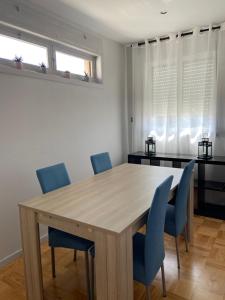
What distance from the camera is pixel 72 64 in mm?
3127

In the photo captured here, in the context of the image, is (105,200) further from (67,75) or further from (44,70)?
(67,75)

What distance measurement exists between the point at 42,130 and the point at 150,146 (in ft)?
5.79

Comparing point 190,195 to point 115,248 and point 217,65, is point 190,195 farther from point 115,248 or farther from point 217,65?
point 217,65

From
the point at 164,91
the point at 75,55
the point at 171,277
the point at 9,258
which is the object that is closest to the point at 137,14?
the point at 75,55

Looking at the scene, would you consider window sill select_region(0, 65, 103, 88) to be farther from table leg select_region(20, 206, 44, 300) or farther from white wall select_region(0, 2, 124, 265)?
table leg select_region(20, 206, 44, 300)

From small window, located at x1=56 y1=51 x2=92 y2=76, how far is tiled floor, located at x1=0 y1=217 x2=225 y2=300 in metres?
2.16

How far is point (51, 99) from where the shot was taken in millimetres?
2645

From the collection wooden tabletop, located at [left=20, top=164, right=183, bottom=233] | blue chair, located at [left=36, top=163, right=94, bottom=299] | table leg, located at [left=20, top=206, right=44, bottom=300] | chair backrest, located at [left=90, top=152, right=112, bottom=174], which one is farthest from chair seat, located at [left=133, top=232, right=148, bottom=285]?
chair backrest, located at [left=90, top=152, right=112, bottom=174]

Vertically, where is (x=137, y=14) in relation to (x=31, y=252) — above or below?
above

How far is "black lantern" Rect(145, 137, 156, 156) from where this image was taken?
3582 mm

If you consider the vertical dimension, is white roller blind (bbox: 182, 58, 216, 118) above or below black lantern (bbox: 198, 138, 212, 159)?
above

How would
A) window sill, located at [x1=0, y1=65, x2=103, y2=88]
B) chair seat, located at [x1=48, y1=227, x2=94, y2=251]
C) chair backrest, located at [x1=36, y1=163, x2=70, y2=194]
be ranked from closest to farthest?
chair seat, located at [x1=48, y1=227, x2=94, y2=251] < chair backrest, located at [x1=36, y1=163, x2=70, y2=194] < window sill, located at [x1=0, y1=65, x2=103, y2=88]

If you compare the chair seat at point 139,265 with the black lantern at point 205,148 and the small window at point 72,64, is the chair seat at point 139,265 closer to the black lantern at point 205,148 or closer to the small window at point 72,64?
the black lantern at point 205,148

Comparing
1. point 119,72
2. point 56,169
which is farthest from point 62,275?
point 119,72
